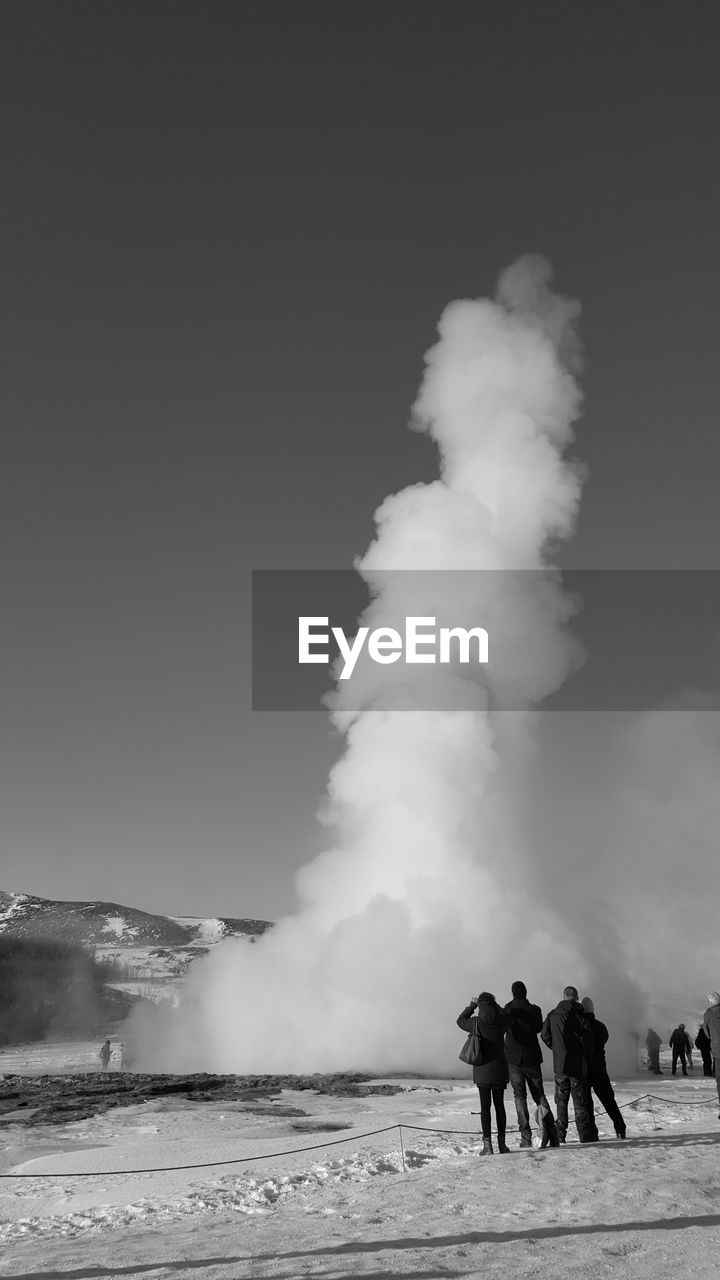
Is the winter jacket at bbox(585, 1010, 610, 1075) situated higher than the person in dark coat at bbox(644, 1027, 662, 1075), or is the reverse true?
the winter jacket at bbox(585, 1010, 610, 1075)

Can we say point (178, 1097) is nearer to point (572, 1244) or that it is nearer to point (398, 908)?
point (398, 908)

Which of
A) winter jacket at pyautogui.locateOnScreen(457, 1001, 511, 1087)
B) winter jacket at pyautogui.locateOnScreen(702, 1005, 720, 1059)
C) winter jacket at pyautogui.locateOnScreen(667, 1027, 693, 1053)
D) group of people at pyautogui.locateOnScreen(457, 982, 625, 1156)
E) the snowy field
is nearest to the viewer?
the snowy field

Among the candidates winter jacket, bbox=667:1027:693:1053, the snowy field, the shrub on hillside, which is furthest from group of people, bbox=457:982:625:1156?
the shrub on hillside

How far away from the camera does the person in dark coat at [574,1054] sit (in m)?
11.9

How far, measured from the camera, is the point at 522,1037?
Answer: 1228 cm

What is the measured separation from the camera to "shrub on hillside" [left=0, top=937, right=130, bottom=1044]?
84.6 metres

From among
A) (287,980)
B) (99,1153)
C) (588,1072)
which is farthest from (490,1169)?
A: (287,980)

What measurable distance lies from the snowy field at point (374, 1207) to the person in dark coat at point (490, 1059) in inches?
16.3

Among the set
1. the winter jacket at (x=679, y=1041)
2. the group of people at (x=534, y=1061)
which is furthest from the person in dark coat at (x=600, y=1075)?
the winter jacket at (x=679, y=1041)

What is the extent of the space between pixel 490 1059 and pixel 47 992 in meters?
105

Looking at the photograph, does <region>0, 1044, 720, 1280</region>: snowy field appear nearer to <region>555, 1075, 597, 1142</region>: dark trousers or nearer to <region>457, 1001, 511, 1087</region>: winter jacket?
<region>555, 1075, 597, 1142</region>: dark trousers

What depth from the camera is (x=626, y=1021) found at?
33.8 m

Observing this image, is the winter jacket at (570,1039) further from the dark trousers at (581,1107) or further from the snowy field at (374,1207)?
the snowy field at (374,1207)

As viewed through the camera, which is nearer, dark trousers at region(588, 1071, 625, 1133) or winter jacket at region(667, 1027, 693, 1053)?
dark trousers at region(588, 1071, 625, 1133)
